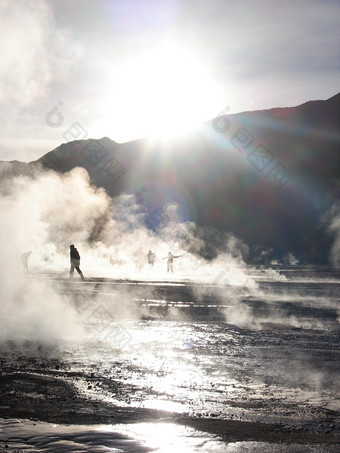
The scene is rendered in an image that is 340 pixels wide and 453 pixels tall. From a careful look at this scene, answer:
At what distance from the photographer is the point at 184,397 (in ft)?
27.4

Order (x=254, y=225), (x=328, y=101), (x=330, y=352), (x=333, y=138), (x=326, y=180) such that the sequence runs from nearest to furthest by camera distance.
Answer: (x=330, y=352)
(x=254, y=225)
(x=326, y=180)
(x=333, y=138)
(x=328, y=101)

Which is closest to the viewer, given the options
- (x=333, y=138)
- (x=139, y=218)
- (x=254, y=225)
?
(x=139, y=218)

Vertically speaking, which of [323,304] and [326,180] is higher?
[326,180]

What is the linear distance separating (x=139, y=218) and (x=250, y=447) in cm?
8715

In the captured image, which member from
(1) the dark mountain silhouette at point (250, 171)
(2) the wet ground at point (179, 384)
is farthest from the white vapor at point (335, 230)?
(2) the wet ground at point (179, 384)

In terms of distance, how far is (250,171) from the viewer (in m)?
132

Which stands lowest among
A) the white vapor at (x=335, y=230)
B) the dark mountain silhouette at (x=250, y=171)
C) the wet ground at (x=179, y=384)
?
the wet ground at (x=179, y=384)

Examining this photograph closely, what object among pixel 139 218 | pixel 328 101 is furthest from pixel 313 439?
pixel 328 101

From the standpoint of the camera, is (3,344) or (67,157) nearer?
(3,344)

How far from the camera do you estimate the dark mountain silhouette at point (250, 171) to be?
110 meters

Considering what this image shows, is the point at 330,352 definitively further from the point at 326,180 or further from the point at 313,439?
the point at 326,180

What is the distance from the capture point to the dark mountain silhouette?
361 ft

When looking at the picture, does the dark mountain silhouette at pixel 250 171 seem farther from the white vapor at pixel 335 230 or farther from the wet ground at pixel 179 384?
the wet ground at pixel 179 384

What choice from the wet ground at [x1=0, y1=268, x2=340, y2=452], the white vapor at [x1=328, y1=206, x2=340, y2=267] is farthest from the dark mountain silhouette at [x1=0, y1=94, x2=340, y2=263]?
the wet ground at [x1=0, y1=268, x2=340, y2=452]
